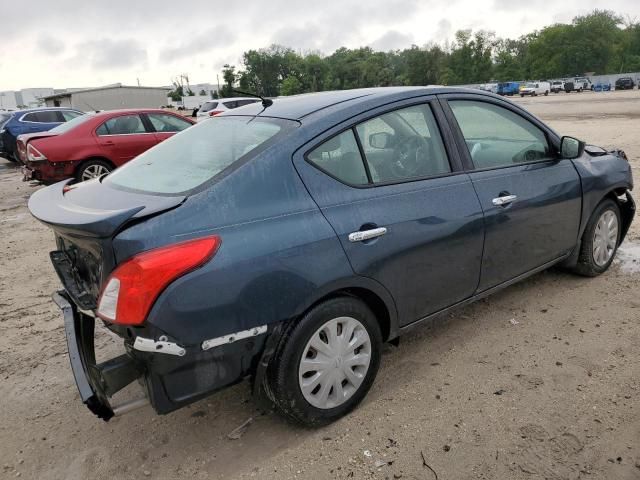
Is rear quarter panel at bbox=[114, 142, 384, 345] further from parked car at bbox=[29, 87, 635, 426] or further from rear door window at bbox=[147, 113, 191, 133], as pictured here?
rear door window at bbox=[147, 113, 191, 133]

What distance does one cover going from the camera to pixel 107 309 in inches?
85.2

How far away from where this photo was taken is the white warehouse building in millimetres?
48956

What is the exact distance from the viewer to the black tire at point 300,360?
242cm

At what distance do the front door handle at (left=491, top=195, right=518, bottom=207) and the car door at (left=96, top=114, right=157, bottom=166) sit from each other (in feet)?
25.7

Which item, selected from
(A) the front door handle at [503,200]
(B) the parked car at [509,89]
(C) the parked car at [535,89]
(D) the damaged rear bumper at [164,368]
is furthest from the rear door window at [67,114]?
(B) the parked car at [509,89]

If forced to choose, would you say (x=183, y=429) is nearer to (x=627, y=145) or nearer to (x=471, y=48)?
(x=627, y=145)

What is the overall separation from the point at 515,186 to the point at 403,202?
1.04m

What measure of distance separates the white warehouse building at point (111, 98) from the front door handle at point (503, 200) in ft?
165

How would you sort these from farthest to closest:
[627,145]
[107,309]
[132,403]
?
1. [627,145]
2. [132,403]
3. [107,309]

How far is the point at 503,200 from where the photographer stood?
10.9 ft

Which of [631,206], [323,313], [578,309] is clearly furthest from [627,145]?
[323,313]

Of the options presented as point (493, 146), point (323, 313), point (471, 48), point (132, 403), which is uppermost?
point (471, 48)

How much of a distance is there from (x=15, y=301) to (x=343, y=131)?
3.63 meters

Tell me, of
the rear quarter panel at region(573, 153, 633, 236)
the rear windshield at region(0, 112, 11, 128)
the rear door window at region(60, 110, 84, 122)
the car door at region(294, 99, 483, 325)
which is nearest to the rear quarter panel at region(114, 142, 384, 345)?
the car door at region(294, 99, 483, 325)
